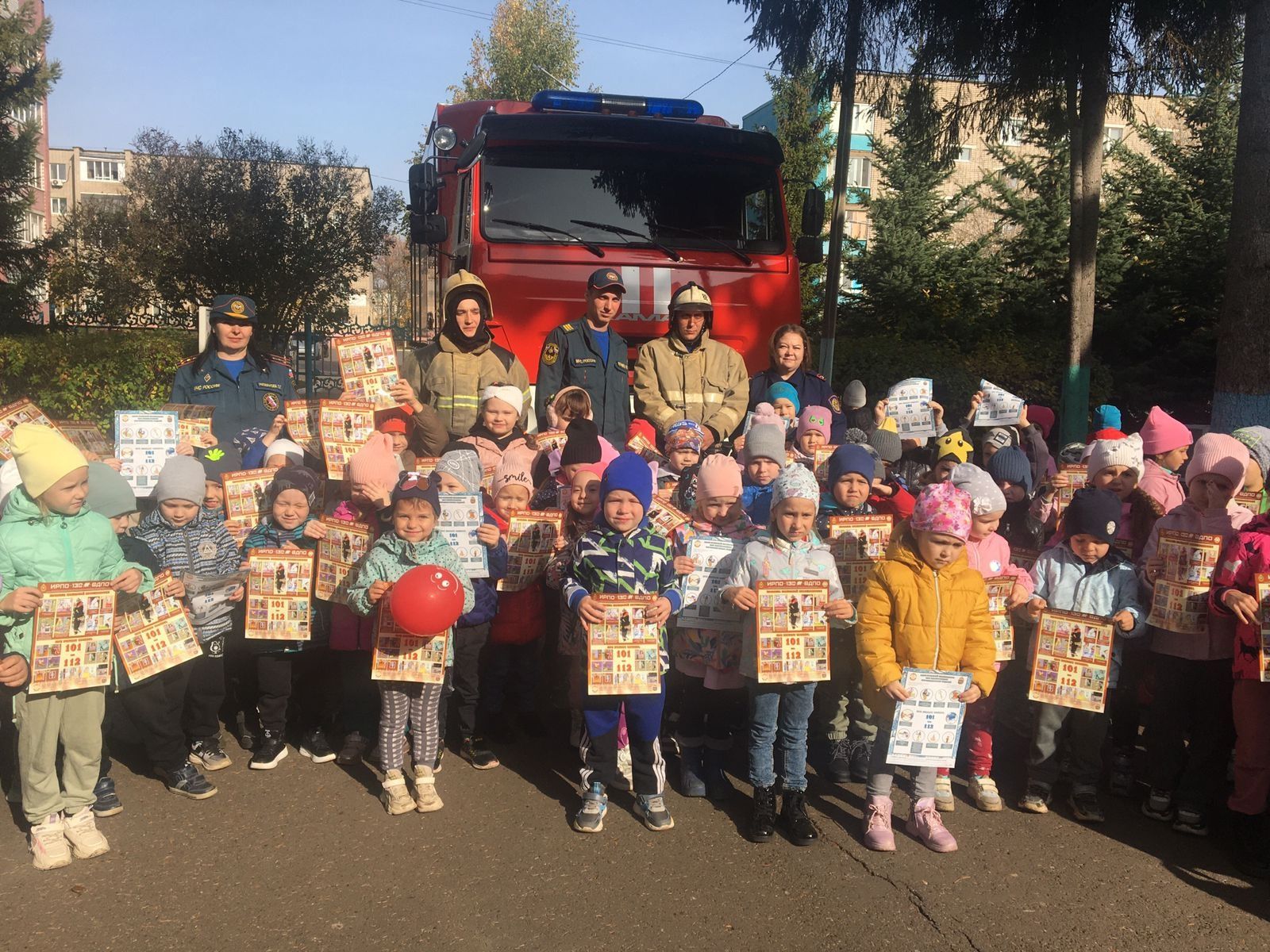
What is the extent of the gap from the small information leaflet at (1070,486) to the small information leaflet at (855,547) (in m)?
1.48

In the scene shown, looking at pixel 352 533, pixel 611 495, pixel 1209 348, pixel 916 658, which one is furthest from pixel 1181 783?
pixel 1209 348

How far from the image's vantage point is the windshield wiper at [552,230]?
8.38 meters

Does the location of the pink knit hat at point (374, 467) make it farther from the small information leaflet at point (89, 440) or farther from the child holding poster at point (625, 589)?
the small information leaflet at point (89, 440)

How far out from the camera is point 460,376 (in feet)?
22.9

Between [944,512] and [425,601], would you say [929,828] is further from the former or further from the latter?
[425,601]

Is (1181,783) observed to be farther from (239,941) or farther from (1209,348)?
(1209,348)

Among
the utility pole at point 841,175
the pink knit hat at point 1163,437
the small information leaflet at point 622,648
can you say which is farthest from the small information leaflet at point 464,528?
the utility pole at point 841,175

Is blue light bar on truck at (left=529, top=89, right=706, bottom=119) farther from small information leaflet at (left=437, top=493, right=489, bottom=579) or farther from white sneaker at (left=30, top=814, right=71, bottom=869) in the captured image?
white sneaker at (left=30, top=814, right=71, bottom=869)

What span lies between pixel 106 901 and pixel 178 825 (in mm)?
661

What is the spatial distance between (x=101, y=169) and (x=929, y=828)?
96776mm

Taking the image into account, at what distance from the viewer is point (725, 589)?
4828mm

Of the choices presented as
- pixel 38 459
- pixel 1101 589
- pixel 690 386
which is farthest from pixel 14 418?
pixel 1101 589

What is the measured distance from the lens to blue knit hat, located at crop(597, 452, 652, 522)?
15.8 feet

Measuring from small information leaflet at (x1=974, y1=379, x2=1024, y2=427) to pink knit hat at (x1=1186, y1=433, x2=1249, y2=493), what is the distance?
177cm
